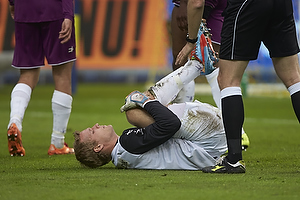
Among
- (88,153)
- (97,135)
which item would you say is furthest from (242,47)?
(88,153)

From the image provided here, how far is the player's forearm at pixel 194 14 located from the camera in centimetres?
377

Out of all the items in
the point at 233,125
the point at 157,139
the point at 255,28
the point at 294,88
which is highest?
the point at 255,28

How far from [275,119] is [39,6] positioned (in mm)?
4406

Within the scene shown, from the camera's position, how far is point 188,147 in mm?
3805

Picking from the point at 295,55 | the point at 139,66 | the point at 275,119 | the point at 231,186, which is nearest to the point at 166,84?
the point at 295,55

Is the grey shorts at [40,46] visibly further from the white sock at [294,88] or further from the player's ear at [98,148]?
the white sock at [294,88]

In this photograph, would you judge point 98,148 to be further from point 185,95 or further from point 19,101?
point 19,101

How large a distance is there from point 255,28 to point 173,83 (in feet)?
2.55

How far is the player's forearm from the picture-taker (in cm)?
377

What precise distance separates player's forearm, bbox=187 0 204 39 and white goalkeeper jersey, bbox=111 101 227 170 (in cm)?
50

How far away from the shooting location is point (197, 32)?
391 cm

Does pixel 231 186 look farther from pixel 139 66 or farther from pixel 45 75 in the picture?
pixel 45 75

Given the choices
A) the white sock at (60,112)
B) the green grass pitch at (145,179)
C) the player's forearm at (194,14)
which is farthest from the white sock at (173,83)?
the white sock at (60,112)

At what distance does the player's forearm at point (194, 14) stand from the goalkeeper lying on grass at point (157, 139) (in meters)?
0.43
